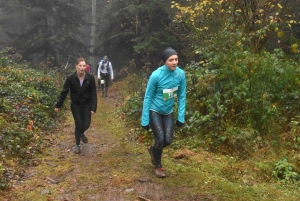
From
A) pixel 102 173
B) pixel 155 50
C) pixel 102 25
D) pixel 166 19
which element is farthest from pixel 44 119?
pixel 102 25

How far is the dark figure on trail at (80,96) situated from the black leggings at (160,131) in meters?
2.06

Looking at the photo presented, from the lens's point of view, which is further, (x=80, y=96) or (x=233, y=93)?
(x=233, y=93)

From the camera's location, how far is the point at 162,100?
526cm

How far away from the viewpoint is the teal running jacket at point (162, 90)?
5148 millimetres

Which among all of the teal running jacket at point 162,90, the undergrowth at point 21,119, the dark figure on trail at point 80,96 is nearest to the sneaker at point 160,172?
the teal running jacket at point 162,90

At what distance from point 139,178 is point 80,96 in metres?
2.47

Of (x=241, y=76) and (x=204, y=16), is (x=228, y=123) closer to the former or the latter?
(x=241, y=76)

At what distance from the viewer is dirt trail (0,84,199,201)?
4.73m

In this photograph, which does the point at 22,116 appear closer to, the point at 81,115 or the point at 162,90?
the point at 81,115

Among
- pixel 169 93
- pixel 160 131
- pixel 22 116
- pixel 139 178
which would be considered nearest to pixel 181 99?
pixel 169 93

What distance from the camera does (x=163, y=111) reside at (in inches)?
210

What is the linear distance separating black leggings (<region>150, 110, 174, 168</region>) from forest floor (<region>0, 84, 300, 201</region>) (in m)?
0.50

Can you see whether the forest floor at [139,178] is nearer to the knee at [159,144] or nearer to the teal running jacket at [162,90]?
the knee at [159,144]

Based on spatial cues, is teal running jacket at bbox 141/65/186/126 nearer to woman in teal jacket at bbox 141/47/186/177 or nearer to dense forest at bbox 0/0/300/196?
woman in teal jacket at bbox 141/47/186/177
